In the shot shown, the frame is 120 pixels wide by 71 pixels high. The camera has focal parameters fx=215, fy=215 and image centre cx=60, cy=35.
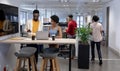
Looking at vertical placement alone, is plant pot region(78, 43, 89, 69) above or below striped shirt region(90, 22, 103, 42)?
below

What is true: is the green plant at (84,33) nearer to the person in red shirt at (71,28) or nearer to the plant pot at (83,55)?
the plant pot at (83,55)

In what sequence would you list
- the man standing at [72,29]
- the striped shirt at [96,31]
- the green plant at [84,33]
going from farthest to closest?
the man standing at [72,29]
the striped shirt at [96,31]
the green plant at [84,33]

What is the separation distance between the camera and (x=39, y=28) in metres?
5.18

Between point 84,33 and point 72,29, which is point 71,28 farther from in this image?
point 84,33

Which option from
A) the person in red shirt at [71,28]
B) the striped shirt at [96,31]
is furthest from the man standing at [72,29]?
the striped shirt at [96,31]

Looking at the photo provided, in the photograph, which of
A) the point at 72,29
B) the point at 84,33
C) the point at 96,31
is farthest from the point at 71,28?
the point at 84,33

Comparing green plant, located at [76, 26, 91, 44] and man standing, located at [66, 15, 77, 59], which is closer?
green plant, located at [76, 26, 91, 44]

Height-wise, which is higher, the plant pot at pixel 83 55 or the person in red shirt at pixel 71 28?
the person in red shirt at pixel 71 28

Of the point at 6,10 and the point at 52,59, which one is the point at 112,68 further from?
the point at 6,10

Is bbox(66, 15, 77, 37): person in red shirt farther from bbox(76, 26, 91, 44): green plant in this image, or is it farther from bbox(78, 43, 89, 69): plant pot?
bbox(78, 43, 89, 69): plant pot

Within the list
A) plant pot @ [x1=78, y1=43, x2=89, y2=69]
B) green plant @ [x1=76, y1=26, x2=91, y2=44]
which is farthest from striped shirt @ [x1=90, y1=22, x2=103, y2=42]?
plant pot @ [x1=78, y1=43, x2=89, y2=69]

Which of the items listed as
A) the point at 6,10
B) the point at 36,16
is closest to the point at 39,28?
the point at 36,16

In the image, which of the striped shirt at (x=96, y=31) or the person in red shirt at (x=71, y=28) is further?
the person in red shirt at (x=71, y=28)

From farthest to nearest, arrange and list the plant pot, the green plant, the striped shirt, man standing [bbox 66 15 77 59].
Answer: man standing [bbox 66 15 77 59] < the striped shirt < the green plant < the plant pot
